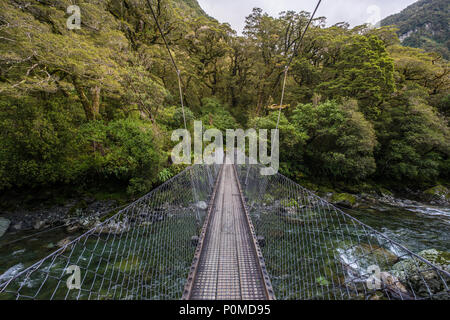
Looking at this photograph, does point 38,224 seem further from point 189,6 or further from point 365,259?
point 189,6

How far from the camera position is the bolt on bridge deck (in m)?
1.74

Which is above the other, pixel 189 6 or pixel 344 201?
pixel 189 6

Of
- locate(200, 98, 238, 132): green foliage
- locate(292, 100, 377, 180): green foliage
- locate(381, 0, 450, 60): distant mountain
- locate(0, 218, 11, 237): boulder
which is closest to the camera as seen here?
locate(0, 218, 11, 237): boulder

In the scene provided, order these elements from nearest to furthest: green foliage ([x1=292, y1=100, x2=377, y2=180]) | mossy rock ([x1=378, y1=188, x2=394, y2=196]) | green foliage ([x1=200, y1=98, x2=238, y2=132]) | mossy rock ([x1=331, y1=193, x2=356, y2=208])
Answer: mossy rock ([x1=331, y1=193, x2=356, y2=208])
green foliage ([x1=292, y1=100, x2=377, y2=180])
mossy rock ([x1=378, y1=188, x2=394, y2=196])
green foliage ([x1=200, y1=98, x2=238, y2=132])

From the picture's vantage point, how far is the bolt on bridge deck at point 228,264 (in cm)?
174

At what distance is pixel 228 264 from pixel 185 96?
11.7 m

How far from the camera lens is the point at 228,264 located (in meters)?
2.09

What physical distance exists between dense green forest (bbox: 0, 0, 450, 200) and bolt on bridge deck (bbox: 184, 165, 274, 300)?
3445mm

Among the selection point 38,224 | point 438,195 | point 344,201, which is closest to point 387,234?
point 344,201

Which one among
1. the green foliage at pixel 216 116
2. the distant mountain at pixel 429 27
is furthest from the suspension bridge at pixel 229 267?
the distant mountain at pixel 429 27

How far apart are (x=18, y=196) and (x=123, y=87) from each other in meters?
4.40

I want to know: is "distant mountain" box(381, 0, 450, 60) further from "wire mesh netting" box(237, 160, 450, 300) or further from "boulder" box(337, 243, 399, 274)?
"wire mesh netting" box(237, 160, 450, 300)

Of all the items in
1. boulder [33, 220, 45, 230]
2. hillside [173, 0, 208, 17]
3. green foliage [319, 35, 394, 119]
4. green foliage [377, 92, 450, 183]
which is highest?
hillside [173, 0, 208, 17]

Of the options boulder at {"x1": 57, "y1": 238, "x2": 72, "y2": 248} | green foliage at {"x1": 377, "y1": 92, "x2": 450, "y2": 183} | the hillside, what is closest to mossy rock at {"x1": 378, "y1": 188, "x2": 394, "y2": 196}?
green foliage at {"x1": 377, "y1": 92, "x2": 450, "y2": 183}
